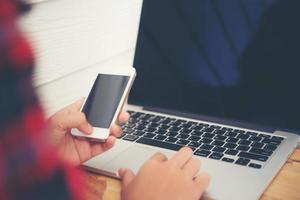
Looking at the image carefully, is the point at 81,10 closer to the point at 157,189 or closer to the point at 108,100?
the point at 108,100

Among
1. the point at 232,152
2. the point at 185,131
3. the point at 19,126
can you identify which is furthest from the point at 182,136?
the point at 19,126

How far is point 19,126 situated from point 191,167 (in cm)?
35

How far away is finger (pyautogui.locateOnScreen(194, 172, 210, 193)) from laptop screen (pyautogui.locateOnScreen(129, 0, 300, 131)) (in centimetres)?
30

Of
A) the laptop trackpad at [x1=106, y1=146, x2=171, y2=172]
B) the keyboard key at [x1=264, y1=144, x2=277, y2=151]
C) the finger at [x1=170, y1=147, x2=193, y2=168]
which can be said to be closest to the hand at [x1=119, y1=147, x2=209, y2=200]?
the finger at [x1=170, y1=147, x2=193, y2=168]

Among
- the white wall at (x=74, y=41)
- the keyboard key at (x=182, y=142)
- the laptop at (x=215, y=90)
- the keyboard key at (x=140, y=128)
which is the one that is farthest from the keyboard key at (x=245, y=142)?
the white wall at (x=74, y=41)

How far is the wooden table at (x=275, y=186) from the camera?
0.70 meters

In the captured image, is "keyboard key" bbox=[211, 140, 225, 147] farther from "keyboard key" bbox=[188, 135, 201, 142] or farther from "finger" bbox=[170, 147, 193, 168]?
"finger" bbox=[170, 147, 193, 168]

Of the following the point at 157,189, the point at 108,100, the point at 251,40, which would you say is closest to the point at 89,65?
the point at 108,100

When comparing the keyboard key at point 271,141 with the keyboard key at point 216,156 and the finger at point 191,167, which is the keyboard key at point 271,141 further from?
the finger at point 191,167

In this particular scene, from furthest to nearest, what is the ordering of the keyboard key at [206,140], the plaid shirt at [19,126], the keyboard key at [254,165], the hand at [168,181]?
the keyboard key at [206,140], the keyboard key at [254,165], the hand at [168,181], the plaid shirt at [19,126]

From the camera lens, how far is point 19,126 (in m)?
0.40

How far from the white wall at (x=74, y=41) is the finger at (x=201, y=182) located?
365mm

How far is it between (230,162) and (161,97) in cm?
31

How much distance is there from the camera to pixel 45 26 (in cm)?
89
